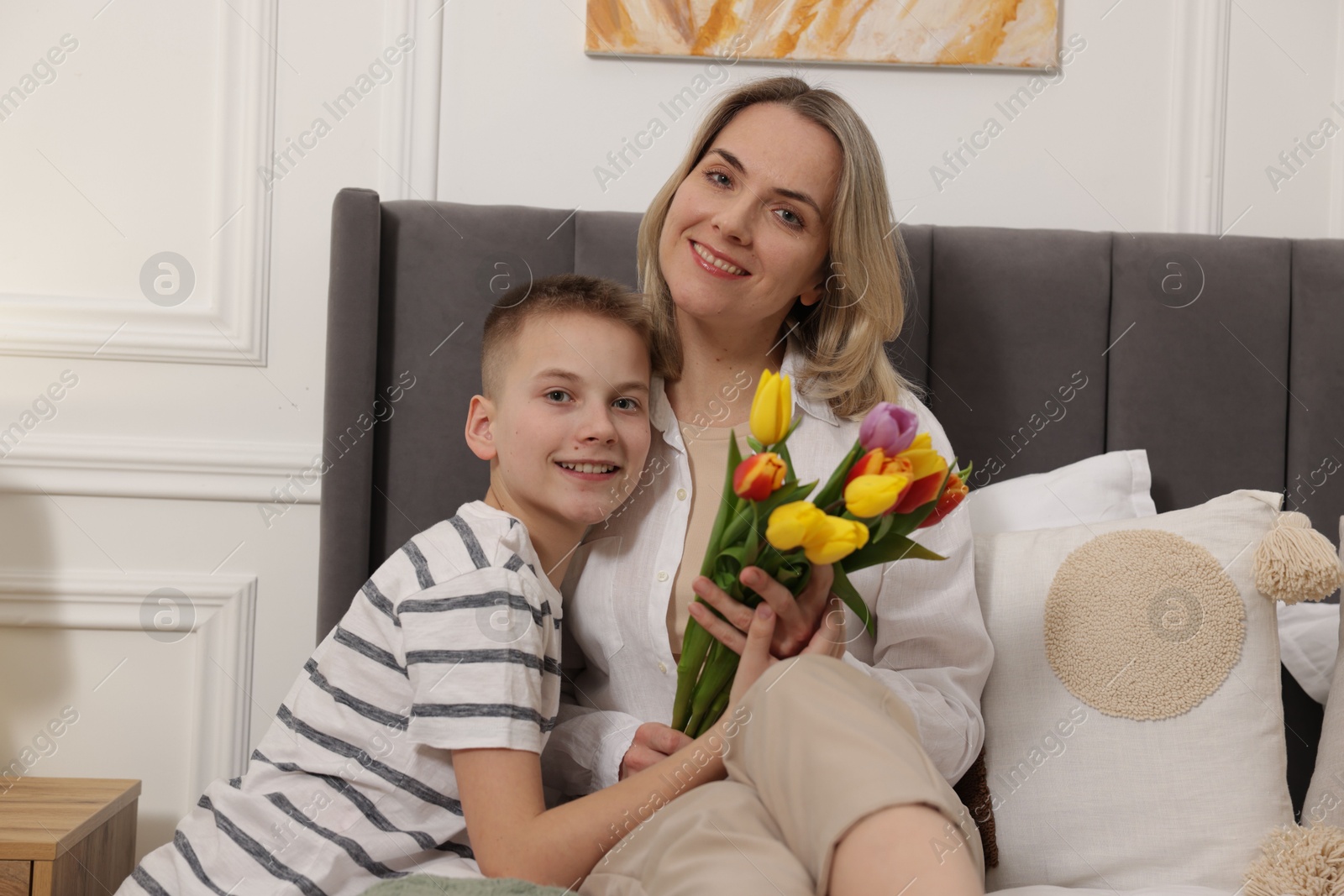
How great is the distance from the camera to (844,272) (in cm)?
141

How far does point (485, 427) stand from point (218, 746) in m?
0.97

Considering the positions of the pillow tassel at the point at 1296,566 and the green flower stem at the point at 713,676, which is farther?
the pillow tassel at the point at 1296,566

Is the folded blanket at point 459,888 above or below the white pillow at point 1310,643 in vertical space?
below

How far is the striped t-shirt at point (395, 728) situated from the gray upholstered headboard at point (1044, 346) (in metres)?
0.48

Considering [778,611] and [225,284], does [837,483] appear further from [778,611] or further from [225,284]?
[225,284]

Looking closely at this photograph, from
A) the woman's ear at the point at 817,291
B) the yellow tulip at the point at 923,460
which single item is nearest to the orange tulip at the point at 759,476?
the yellow tulip at the point at 923,460

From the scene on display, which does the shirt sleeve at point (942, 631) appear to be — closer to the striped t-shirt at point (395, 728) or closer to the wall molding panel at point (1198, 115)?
the striped t-shirt at point (395, 728)

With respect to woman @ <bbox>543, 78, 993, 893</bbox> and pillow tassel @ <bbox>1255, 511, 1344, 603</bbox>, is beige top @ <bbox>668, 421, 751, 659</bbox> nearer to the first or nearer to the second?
woman @ <bbox>543, 78, 993, 893</bbox>

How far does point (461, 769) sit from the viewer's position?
1.04 metres

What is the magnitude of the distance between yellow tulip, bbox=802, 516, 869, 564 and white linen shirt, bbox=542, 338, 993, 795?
38 cm

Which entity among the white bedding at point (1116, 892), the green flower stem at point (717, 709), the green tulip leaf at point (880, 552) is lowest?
the white bedding at point (1116, 892)

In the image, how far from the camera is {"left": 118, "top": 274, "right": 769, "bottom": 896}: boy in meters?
1.03

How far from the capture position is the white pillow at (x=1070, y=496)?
153 centimetres

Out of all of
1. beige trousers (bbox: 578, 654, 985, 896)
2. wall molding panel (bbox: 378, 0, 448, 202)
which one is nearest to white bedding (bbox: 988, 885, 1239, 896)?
beige trousers (bbox: 578, 654, 985, 896)
